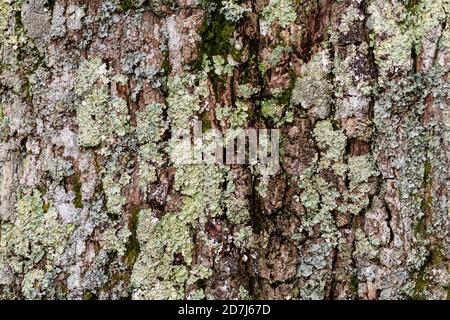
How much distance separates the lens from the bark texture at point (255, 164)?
1.62 meters

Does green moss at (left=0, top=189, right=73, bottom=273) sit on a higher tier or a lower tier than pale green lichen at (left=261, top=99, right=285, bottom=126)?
lower

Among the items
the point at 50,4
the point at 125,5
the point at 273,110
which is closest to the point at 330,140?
the point at 273,110

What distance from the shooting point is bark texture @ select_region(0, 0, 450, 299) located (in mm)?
1616

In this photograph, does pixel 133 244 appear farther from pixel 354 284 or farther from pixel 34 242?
pixel 354 284

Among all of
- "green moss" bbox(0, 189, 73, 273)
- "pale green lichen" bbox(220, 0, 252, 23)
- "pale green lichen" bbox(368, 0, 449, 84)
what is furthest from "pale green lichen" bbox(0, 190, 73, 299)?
"pale green lichen" bbox(368, 0, 449, 84)

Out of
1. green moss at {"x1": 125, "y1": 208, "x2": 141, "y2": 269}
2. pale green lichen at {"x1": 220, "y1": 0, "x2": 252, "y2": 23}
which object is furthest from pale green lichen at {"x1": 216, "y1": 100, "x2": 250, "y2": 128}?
green moss at {"x1": 125, "y1": 208, "x2": 141, "y2": 269}

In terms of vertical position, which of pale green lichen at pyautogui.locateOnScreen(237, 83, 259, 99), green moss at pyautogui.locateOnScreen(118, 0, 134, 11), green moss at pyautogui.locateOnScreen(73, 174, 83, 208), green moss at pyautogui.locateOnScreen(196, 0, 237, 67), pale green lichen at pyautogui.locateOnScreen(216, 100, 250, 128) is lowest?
green moss at pyautogui.locateOnScreen(73, 174, 83, 208)

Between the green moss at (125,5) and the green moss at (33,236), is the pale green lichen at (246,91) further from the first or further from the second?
the green moss at (33,236)

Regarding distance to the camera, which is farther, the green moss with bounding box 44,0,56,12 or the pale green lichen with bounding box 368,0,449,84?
the green moss with bounding box 44,0,56,12

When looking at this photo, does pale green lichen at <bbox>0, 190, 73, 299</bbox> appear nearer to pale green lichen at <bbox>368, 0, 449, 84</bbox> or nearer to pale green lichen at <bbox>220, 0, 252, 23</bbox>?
pale green lichen at <bbox>220, 0, 252, 23</bbox>

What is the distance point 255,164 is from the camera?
1654mm

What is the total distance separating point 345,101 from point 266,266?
1.80 ft

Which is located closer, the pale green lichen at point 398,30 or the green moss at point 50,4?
the pale green lichen at point 398,30

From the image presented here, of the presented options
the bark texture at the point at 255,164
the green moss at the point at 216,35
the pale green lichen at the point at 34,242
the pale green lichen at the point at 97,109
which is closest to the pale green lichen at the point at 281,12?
the bark texture at the point at 255,164
